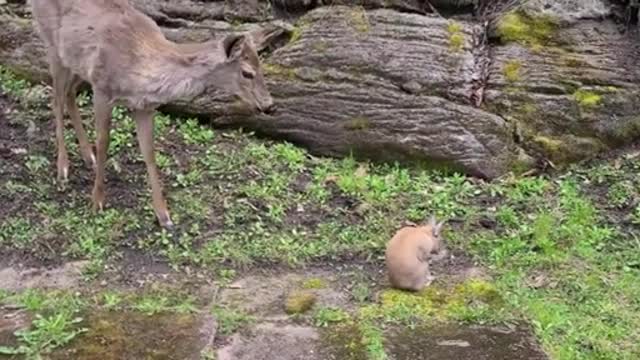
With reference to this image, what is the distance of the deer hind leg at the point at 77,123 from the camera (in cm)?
734

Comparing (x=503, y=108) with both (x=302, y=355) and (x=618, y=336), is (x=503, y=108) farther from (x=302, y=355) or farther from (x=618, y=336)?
(x=302, y=355)

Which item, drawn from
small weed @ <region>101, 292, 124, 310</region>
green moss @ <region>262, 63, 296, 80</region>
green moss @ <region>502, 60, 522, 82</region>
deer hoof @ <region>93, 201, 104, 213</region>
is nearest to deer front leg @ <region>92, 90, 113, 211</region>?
deer hoof @ <region>93, 201, 104, 213</region>

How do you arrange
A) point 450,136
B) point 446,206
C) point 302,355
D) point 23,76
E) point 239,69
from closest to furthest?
1. point 302,355
2. point 239,69
3. point 446,206
4. point 450,136
5. point 23,76

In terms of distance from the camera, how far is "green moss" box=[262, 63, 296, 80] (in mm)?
8224

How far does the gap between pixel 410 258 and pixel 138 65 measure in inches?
85.0

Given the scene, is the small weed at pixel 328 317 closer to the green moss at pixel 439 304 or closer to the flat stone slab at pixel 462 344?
the green moss at pixel 439 304

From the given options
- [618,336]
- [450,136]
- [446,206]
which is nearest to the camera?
[618,336]

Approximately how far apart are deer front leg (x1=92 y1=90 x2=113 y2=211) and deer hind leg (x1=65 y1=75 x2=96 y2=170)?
53 cm

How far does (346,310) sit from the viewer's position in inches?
231

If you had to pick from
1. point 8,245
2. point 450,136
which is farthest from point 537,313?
point 8,245

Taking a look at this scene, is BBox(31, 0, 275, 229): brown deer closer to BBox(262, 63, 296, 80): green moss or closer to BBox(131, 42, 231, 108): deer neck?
BBox(131, 42, 231, 108): deer neck

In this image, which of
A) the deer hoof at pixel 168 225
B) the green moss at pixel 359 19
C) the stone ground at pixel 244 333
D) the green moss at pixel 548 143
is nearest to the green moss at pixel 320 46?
the green moss at pixel 359 19

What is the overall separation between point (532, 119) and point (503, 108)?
0.81ft

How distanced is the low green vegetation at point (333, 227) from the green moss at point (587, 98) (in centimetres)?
3
